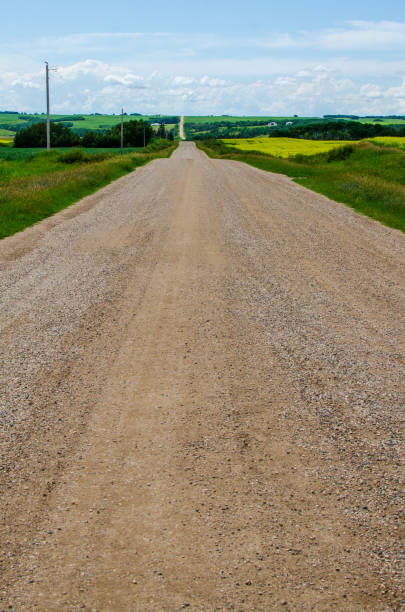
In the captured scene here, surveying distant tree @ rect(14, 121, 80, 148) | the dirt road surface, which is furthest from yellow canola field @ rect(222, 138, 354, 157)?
the dirt road surface

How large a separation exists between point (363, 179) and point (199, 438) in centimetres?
2186

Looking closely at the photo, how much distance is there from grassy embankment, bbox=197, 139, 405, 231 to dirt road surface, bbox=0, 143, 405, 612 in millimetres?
8779

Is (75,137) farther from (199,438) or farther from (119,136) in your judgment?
(199,438)

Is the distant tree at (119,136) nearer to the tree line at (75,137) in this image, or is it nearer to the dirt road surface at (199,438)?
the tree line at (75,137)

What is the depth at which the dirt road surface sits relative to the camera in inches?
117

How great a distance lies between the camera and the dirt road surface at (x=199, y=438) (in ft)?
9.73

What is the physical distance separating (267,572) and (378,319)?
5.06m

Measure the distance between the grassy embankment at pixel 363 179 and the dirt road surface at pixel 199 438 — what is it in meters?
8.78

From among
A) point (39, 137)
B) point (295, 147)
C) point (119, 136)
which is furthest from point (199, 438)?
point (119, 136)

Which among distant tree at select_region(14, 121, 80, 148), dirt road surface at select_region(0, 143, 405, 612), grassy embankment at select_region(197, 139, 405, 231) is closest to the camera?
dirt road surface at select_region(0, 143, 405, 612)

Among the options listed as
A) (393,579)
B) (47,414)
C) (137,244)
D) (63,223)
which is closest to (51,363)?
(47,414)

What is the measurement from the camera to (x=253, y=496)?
3611 mm

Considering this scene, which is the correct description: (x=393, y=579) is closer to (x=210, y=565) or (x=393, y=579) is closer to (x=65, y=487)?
(x=210, y=565)

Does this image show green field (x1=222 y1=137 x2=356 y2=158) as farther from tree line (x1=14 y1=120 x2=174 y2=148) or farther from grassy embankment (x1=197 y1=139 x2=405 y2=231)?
tree line (x1=14 y1=120 x2=174 y2=148)
